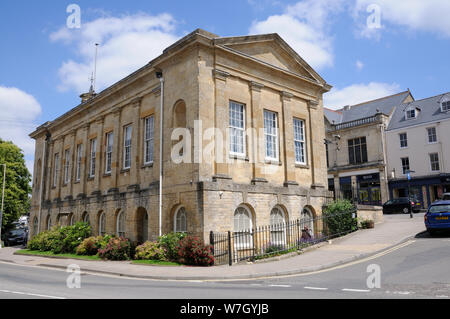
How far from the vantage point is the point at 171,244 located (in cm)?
1530

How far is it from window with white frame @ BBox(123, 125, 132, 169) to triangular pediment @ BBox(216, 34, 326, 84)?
27.5 ft

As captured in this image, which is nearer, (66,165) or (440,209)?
(440,209)

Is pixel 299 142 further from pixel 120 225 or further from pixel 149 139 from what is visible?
pixel 120 225

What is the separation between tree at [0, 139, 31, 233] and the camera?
131 ft

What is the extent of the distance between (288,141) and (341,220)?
4.98 meters

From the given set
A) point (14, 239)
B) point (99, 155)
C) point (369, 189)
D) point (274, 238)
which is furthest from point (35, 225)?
point (369, 189)

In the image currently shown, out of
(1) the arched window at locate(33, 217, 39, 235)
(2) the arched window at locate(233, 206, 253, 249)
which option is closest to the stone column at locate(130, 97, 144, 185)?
(2) the arched window at locate(233, 206, 253, 249)

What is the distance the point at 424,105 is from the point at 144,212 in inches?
1316

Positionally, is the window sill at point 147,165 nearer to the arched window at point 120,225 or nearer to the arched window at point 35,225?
the arched window at point 120,225

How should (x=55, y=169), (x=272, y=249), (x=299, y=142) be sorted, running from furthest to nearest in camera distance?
(x=55, y=169) → (x=299, y=142) → (x=272, y=249)

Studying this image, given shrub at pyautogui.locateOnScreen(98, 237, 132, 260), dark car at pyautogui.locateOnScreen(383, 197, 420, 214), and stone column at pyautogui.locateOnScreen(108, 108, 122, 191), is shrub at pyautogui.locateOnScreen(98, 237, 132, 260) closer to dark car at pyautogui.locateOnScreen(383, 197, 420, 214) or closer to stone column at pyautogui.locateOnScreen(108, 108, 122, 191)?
stone column at pyautogui.locateOnScreen(108, 108, 122, 191)
